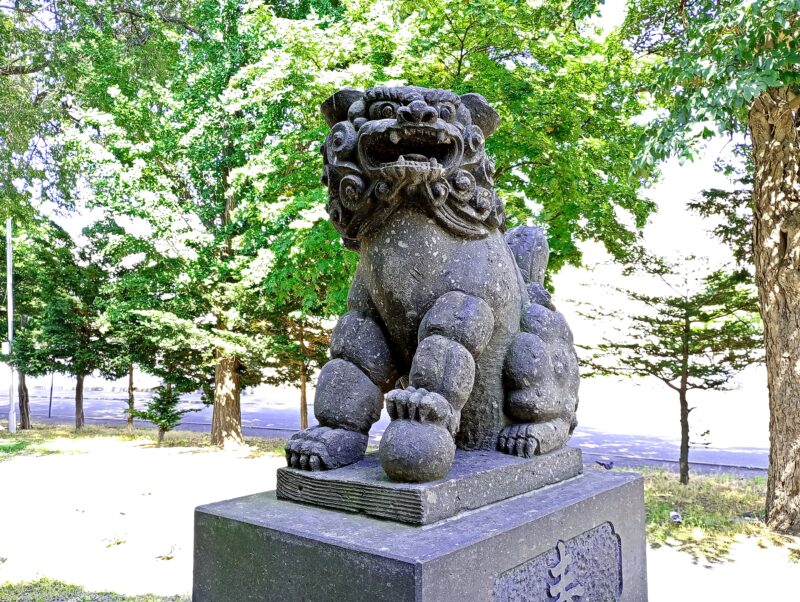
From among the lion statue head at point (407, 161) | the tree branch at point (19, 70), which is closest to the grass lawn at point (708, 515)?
the lion statue head at point (407, 161)

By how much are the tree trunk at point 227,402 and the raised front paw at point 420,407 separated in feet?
30.9

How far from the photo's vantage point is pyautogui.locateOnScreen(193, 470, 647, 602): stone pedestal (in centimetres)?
174

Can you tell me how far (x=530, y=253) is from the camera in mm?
3068

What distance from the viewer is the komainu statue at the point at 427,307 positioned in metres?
2.19

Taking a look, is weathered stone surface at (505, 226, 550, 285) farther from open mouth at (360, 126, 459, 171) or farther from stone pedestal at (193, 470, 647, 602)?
stone pedestal at (193, 470, 647, 602)

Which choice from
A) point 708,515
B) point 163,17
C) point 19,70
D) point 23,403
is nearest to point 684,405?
point 708,515

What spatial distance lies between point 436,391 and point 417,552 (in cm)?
61

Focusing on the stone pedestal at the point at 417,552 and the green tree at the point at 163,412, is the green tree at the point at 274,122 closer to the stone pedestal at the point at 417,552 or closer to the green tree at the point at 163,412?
the green tree at the point at 163,412

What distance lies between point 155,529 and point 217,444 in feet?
18.1

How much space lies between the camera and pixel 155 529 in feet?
19.4

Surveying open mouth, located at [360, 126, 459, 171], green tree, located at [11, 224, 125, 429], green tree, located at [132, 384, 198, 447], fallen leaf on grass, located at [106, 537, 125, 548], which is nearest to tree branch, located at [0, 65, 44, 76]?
green tree, located at [11, 224, 125, 429]

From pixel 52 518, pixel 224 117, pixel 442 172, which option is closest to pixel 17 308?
pixel 224 117

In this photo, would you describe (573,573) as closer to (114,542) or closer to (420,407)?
(420,407)

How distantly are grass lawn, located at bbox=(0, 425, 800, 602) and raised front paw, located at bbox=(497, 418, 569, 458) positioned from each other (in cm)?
74
